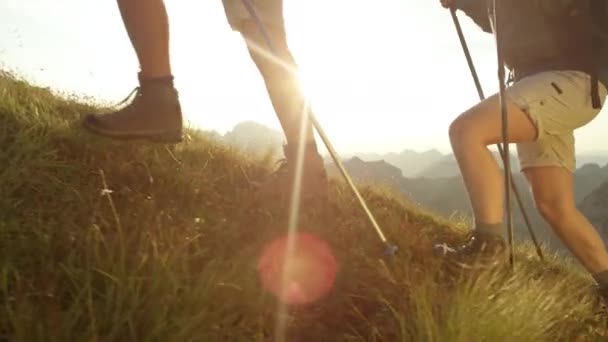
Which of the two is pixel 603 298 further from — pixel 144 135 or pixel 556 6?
pixel 144 135

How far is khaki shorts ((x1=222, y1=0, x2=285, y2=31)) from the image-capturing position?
413cm

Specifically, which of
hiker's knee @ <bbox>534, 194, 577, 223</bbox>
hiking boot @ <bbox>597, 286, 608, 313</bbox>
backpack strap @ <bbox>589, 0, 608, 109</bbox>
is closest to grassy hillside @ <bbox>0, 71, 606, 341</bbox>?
hiking boot @ <bbox>597, 286, 608, 313</bbox>

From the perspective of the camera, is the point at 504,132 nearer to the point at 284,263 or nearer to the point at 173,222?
the point at 284,263

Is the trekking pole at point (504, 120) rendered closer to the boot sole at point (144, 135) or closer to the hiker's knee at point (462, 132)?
the hiker's knee at point (462, 132)

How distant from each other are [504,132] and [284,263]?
1753mm

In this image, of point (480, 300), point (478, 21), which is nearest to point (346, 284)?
point (480, 300)

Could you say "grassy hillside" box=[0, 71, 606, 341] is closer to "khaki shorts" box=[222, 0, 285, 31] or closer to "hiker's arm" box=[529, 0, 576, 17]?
"khaki shorts" box=[222, 0, 285, 31]

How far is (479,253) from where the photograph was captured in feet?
12.4

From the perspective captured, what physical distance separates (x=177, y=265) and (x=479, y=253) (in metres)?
2.18

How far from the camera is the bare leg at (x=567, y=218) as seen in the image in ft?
14.0

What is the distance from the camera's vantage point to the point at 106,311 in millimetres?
2076

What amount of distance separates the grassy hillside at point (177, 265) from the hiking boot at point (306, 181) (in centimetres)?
17

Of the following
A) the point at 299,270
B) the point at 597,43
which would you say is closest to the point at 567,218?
the point at 597,43

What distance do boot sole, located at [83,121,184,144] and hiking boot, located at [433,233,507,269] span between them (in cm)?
207
